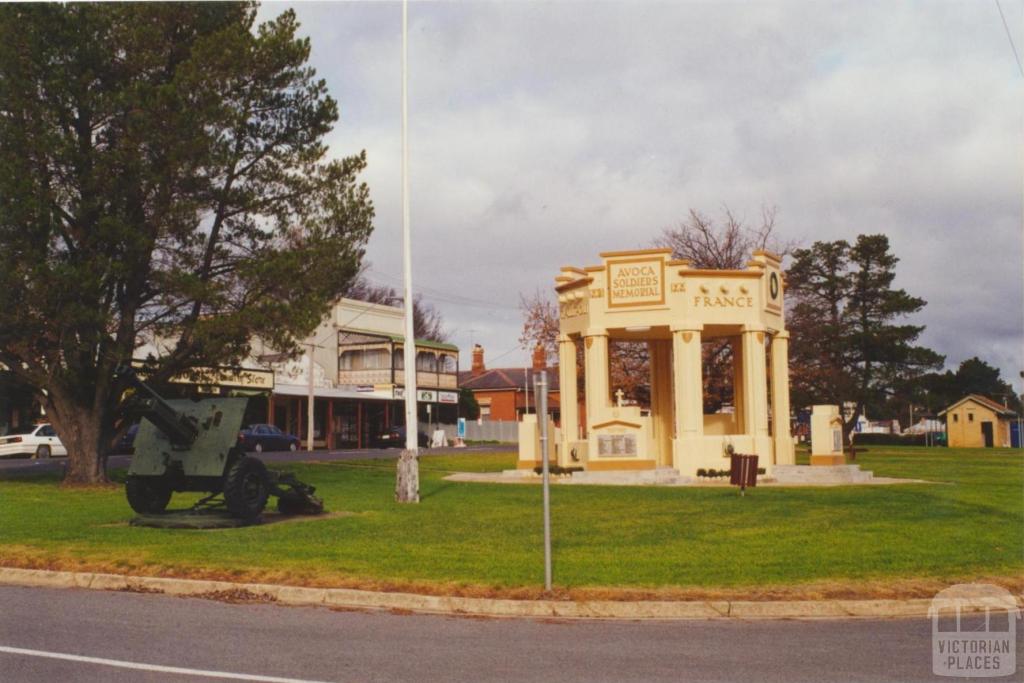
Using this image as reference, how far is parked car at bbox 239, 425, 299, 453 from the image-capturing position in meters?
47.8

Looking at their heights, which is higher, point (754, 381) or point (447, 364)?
point (447, 364)

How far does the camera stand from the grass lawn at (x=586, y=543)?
35.3 ft

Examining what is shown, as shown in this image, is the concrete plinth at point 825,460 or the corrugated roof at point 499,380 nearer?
the concrete plinth at point 825,460

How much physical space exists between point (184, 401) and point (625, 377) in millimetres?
34569

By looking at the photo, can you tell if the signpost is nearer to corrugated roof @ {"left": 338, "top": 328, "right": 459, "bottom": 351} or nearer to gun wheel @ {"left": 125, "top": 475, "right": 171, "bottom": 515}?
gun wheel @ {"left": 125, "top": 475, "right": 171, "bottom": 515}

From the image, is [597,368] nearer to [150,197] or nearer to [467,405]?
[150,197]

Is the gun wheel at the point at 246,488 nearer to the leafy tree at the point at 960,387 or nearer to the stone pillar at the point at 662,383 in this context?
the stone pillar at the point at 662,383

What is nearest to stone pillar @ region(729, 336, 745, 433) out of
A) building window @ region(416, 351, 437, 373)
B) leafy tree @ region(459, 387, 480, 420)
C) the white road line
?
the white road line

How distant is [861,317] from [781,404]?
1546 inches

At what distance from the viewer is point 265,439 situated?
48.3 m

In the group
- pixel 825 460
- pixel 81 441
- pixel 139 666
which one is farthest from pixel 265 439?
pixel 139 666

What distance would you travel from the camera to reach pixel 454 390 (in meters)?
72.1

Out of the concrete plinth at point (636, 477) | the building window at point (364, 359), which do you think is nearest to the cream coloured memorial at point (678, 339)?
the concrete plinth at point (636, 477)

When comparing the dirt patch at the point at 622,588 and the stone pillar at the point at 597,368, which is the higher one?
the stone pillar at the point at 597,368
